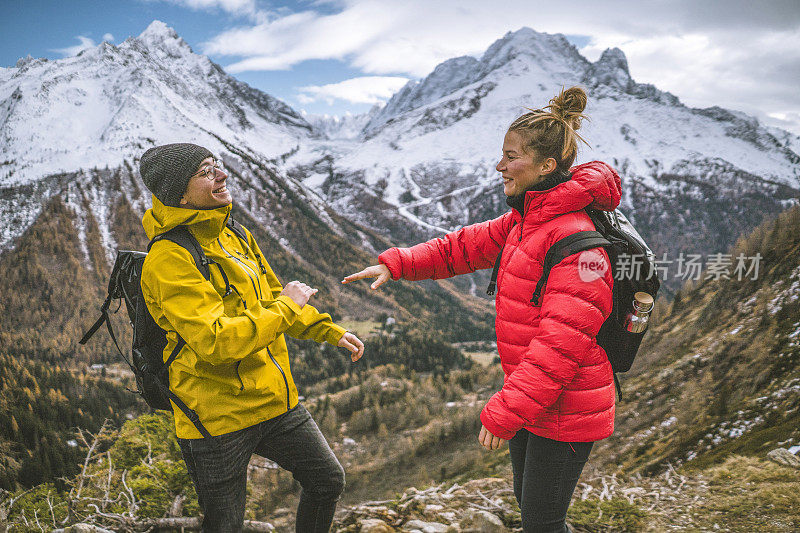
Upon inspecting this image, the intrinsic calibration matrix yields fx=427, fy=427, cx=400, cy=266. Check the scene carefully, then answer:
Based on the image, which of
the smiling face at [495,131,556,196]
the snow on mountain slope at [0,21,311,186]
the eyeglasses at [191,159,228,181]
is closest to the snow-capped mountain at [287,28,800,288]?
the snow on mountain slope at [0,21,311,186]

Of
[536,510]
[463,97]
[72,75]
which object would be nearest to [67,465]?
[536,510]

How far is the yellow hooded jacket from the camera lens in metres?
2.09

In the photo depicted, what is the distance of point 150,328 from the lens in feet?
7.75

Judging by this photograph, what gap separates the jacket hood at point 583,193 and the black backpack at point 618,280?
0.42 ft

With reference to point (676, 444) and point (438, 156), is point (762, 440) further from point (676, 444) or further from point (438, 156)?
point (438, 156)

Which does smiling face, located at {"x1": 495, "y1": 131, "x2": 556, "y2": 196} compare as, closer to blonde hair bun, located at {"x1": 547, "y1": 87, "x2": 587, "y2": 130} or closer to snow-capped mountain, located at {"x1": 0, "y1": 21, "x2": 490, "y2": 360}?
blonde hair bun, located at {"x1": 547, "y1": 87, "x2": 587, "y2": 130}

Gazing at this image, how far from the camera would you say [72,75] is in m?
65.1

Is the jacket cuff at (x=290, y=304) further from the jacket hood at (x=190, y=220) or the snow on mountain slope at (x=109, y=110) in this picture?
the snow on mountain slope at (x=109, y=110)

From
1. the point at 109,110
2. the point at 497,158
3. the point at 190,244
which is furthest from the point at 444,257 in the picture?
the point at 497,158

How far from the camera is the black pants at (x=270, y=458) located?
93.6 inches

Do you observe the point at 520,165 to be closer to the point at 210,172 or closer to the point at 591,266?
the point at 591,266

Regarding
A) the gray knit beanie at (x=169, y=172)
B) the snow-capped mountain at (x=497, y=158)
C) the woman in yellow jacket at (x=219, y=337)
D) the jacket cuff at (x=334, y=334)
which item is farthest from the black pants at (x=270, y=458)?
the snow-capped mountain at (x=497, y=158)

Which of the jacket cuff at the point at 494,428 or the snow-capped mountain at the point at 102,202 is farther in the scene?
the snow-capped mountain at the point at 102,202

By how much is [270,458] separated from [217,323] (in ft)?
3.73
